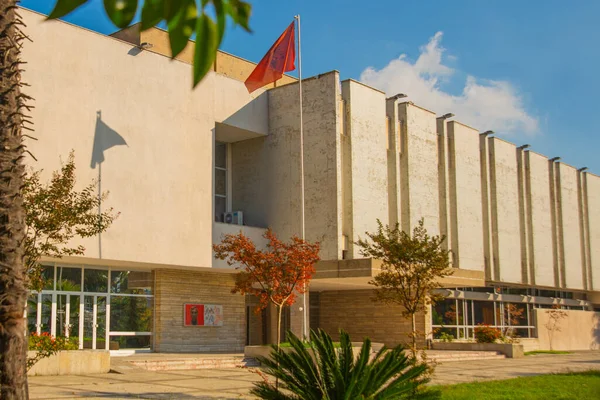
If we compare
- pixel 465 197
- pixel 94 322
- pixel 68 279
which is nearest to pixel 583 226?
pixel 465 197

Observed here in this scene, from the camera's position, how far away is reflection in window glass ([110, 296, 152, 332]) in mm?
28891

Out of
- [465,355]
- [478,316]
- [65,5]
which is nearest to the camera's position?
[65,5]

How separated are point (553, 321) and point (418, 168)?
17128 mm

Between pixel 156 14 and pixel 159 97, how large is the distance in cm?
2659

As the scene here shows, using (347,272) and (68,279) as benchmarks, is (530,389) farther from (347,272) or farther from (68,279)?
(68,279)

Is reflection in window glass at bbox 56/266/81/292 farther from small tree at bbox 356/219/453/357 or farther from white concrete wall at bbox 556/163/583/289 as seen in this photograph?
white concrete wall at bbox 556/163/583/289

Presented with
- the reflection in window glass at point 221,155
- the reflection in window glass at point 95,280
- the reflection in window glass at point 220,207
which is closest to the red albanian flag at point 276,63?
the reflection in window glass at point 221,155

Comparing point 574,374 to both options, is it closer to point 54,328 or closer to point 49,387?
point 49,387

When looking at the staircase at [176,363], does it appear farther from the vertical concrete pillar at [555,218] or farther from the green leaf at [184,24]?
the vertical concrete pillar at [555,218]

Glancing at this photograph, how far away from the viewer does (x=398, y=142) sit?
35500mm

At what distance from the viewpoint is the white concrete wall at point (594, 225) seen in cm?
5072

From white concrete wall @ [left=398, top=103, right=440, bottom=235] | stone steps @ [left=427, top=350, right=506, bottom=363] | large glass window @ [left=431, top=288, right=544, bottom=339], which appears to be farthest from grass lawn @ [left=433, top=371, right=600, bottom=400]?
large glass window @ [left=431, top=288, right=544, bottom=339]

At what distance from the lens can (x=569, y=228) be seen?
48.7 meters

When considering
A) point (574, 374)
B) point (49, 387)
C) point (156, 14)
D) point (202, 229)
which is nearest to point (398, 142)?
point (202, 229)
